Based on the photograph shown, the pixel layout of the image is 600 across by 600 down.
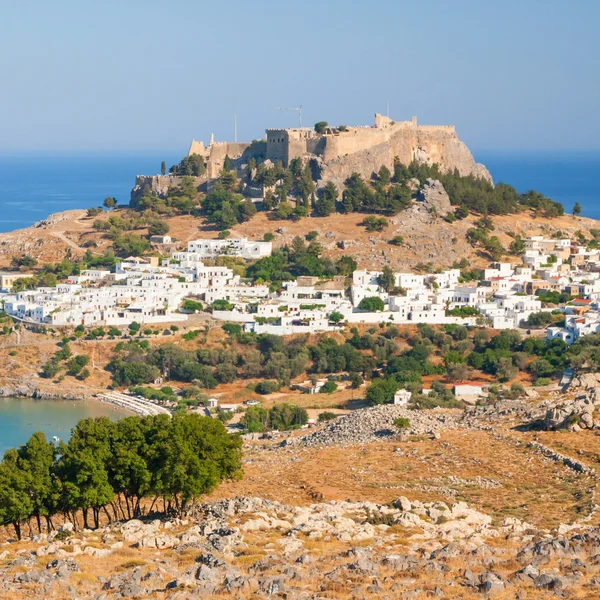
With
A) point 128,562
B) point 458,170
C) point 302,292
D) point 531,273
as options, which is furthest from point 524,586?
point 458,170

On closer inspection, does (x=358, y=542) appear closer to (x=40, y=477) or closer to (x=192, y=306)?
(x=40, y=477)

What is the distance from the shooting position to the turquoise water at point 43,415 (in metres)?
30.8

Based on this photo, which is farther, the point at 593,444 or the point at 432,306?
the point at 432,306

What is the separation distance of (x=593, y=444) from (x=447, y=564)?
7.86m

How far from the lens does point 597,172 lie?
488 feet

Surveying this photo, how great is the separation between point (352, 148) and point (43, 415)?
68.6 feet

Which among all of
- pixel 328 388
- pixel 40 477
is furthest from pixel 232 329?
pixel 40 477

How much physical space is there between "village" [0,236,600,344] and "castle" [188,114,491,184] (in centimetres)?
768

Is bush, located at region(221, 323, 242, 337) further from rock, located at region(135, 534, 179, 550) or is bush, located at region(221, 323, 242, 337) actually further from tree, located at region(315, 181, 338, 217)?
rock, located at region(135, 534, 179, 550)

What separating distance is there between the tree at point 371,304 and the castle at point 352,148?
10324 mm

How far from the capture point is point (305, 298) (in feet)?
133

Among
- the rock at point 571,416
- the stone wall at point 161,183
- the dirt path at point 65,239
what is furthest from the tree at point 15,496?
the stone wall at point 161,183

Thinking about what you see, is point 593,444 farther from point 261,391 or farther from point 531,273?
→ point 531,273

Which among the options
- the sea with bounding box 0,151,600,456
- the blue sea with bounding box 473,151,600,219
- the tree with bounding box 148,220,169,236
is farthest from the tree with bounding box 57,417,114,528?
the blue sea with bounding box 473,151,600,219
